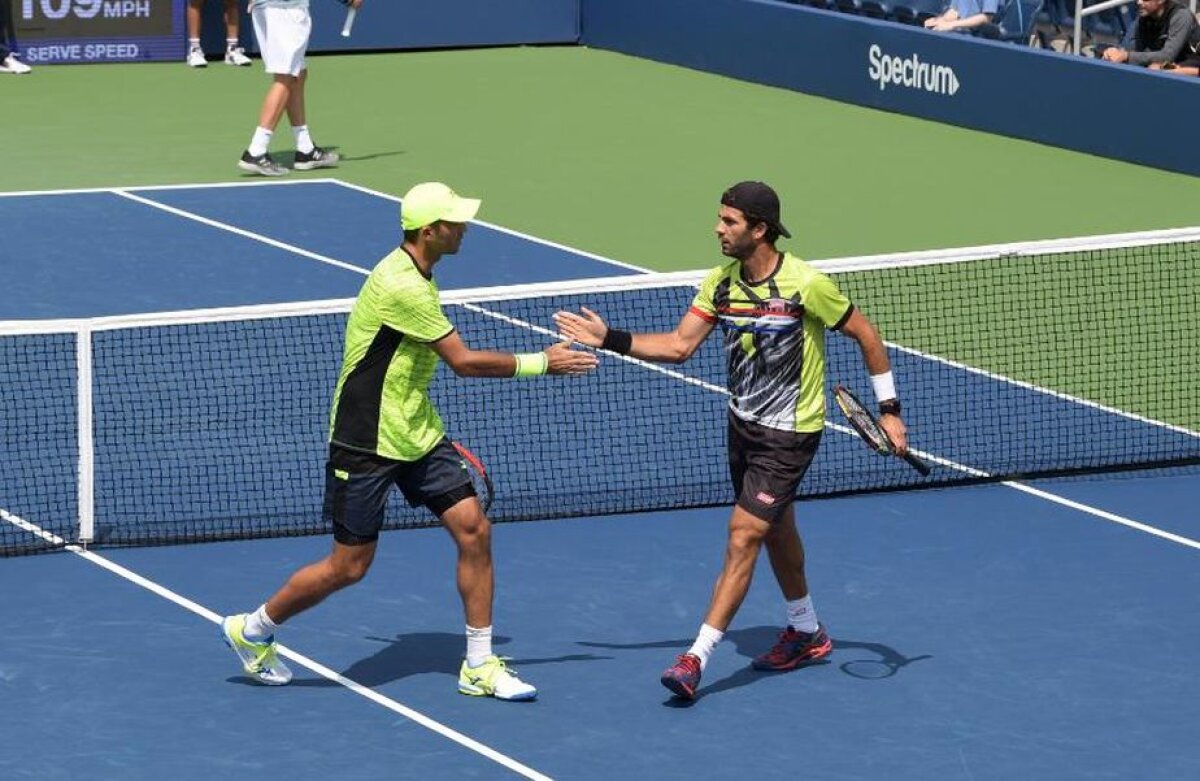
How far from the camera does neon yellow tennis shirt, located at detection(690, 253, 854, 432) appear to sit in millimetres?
9664

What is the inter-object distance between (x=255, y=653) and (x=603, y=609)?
5.65 feet

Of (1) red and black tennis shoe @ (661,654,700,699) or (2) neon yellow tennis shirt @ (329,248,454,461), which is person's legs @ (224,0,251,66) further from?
(1) red and black tennis shoe @ (661,654,700,699)

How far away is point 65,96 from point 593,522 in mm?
14132

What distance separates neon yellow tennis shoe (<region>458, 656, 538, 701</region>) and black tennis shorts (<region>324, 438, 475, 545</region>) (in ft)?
2.06

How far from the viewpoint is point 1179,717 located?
948 cm

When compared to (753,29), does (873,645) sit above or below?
below

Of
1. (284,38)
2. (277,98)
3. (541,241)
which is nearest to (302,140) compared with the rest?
(277,98)

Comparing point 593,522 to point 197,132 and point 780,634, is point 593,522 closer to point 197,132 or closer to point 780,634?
point 780,634

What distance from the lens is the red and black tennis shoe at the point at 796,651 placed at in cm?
999

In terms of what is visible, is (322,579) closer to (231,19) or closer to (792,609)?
(792,609)

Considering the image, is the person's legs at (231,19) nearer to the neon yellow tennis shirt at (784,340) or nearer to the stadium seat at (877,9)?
the stadium seat at (877,9)

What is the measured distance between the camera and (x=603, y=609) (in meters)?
10.7

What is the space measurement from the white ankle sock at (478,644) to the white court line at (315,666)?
0.30 metres

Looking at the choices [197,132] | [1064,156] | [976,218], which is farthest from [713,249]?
[197,132]
